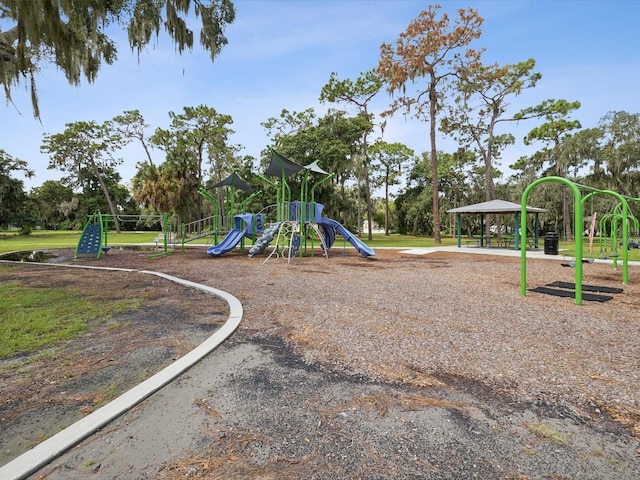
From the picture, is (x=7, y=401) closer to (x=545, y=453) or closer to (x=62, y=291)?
(x=545, y=453)

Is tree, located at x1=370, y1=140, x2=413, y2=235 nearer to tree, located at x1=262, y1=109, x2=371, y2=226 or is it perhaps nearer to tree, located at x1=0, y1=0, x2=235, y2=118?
tree, located at x1=262, y1=109, x2=371, y2=226

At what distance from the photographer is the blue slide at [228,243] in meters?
13.9

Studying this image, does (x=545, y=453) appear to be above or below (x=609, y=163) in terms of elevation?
below

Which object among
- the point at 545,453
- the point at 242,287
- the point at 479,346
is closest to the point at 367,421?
the point at 545,453

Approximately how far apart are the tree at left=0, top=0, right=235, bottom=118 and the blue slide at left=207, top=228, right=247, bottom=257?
7071mm

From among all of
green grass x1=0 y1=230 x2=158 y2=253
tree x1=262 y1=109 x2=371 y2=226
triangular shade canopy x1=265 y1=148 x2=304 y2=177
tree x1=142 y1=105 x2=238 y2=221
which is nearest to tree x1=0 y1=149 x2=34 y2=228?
green grass x1=0 y1=230 x2=158 y2=253

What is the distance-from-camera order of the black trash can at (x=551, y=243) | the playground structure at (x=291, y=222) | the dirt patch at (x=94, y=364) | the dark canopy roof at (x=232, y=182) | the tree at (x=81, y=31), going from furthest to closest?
the dark canopy roof at (x=232, y=182) → the black trash can at (x=551, y=243) → the playground structure at (x=291, y=222) → the tree at (x=81, y=31) → the dirt patch at (x=94, y=364)

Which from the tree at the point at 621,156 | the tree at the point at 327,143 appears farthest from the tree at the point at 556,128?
the tree at the point at 327,143

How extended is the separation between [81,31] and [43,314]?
5.63 meters

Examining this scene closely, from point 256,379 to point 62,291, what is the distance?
5757 millimetres

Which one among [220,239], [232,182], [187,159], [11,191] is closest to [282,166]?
[232,182]

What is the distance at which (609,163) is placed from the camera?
24531 mm

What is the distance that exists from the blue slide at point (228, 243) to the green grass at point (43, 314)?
24.2ft

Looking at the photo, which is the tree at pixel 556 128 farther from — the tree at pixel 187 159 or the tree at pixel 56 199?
the tree at pixel 56 199
